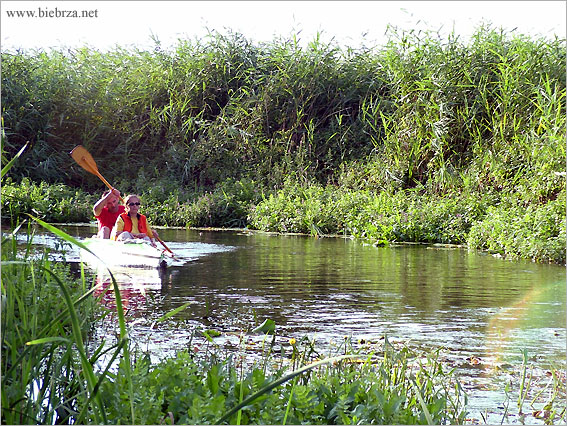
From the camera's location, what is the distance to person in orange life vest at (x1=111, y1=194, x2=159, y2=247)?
995 cm

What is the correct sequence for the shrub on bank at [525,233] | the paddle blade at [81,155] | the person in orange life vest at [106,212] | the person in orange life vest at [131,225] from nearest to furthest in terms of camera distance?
1. the paddle blade at [81,155]
2. the person in orange life vest at [131,225]
3. the shrub on bank at [525,233]
4. the person in orange life vest at [106,212]

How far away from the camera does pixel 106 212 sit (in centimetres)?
1070

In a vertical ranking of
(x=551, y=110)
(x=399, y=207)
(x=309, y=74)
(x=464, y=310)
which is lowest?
(x=464, y=310)

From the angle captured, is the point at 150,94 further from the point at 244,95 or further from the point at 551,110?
the point at 551,110

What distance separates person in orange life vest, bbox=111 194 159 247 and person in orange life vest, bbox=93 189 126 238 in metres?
0.36

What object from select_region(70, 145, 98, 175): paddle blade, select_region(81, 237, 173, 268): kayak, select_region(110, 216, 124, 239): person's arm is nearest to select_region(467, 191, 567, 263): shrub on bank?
select_region(81, 237, 173, 268): kayak

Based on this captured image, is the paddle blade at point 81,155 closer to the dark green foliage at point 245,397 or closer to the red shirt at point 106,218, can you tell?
the red shirt at point 106,218

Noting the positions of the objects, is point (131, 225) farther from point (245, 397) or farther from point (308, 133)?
point (308, 133)

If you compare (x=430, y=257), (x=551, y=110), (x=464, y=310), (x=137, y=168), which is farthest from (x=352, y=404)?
(x=137, y=168)

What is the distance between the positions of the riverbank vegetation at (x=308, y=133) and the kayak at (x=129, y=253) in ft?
13.9

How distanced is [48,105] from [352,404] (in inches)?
666

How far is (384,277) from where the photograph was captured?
8.81 meters

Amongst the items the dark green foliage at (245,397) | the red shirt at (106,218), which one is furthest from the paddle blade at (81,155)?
the dark green foliage at (245,397)

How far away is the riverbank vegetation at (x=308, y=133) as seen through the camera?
1348 cm
